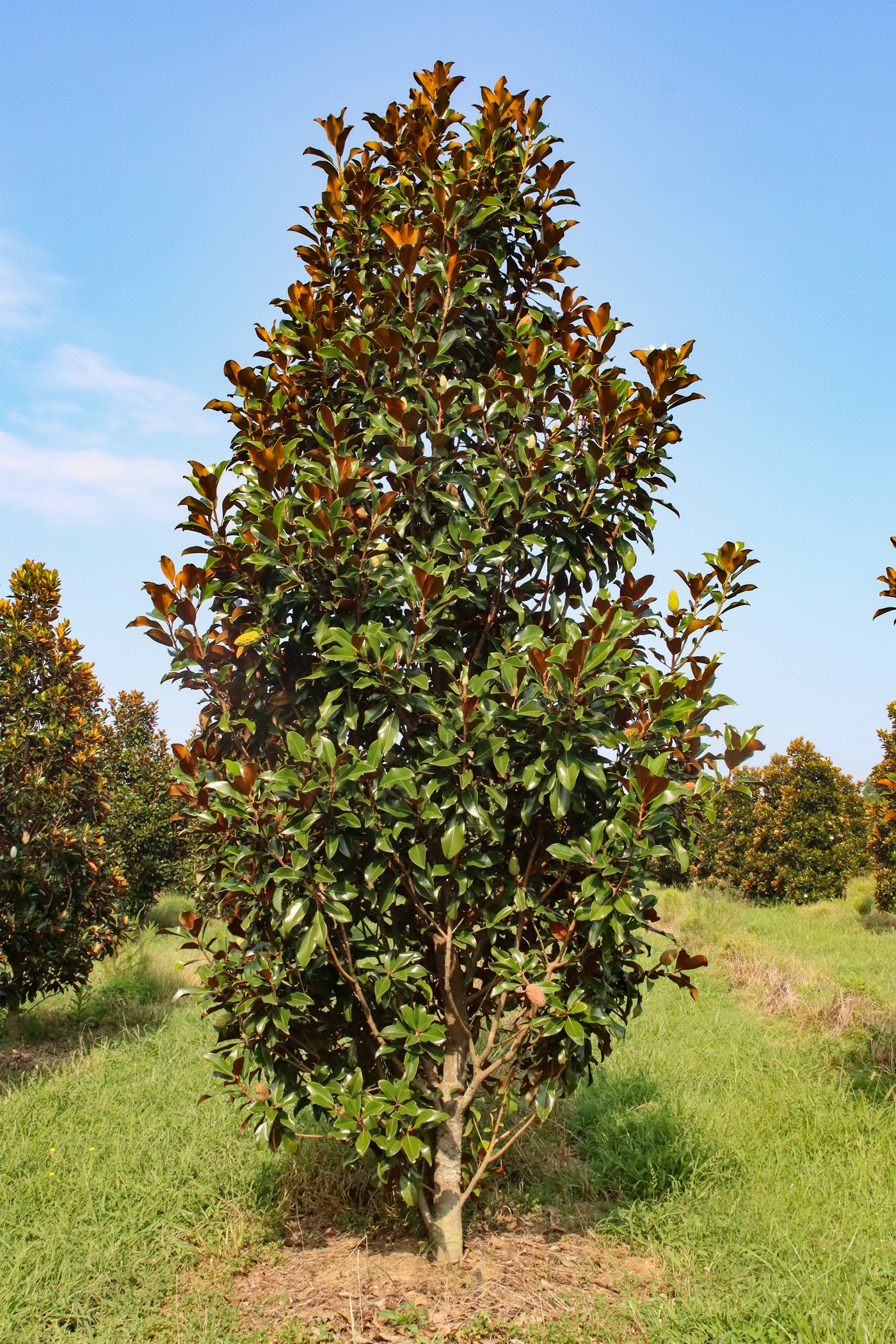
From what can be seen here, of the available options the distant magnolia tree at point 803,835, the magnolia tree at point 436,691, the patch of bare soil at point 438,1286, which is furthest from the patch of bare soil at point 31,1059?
the distant magnolia tree at point 803,835

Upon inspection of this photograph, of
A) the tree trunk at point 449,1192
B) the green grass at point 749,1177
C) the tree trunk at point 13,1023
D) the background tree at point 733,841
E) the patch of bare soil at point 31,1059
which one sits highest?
the background tree at point 733,841

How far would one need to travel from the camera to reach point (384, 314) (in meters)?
4.03

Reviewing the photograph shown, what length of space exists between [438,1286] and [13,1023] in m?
6.46

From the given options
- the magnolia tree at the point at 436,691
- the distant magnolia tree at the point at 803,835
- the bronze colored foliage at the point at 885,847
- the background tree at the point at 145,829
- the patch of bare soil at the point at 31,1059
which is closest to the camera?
the magnolia tree at the point at 436,691

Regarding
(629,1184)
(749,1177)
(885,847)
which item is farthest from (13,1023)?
(885,847)

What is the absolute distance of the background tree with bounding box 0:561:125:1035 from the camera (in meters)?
7.93

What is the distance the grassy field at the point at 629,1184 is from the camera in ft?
11.9

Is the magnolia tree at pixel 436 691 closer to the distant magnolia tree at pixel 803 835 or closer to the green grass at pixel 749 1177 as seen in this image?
the green grass at pixel 749 1177

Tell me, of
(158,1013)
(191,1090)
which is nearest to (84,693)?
(158,1013)

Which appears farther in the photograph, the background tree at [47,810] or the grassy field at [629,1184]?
the background tree at [47,810]

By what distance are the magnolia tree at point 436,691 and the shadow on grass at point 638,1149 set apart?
108 cm

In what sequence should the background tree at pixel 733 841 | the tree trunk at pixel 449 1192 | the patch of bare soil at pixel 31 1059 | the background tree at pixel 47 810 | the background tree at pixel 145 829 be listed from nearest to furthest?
the tree trunk at pixel 449 1192, the patch of bare soil at pixel 31 1059, the background tree at pixel 47 810, the background tree at pixel 145 829, the background tree at pixel 733 841

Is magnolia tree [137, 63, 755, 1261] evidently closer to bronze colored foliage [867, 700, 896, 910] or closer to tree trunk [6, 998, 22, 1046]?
tree trunk [6, 998, 22, 1046]

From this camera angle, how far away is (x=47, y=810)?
8.15m
